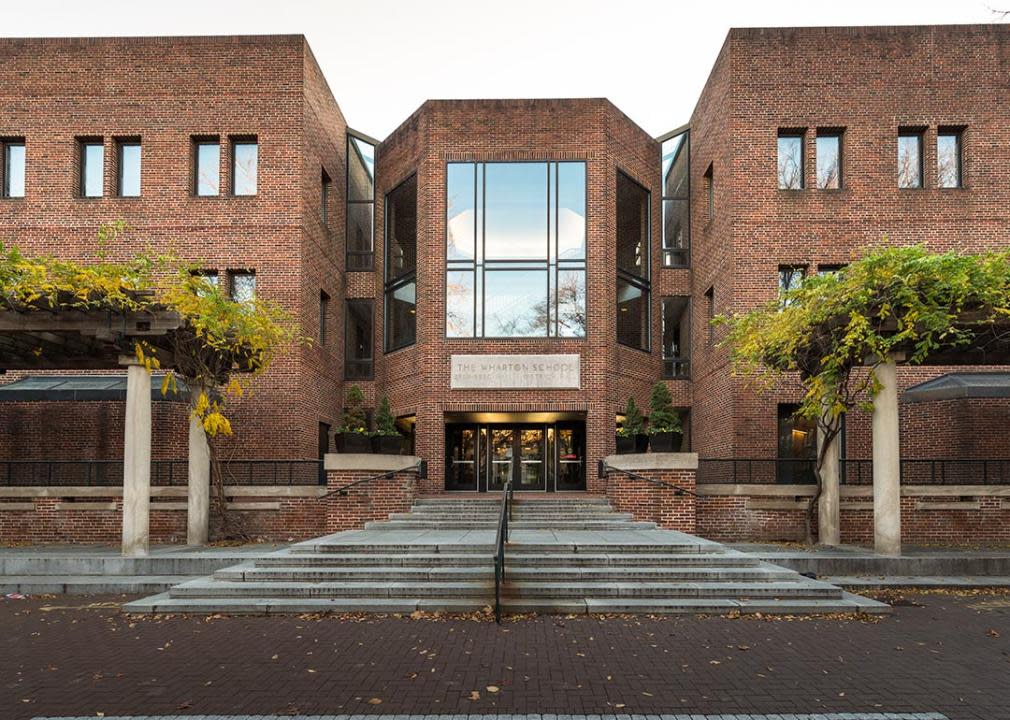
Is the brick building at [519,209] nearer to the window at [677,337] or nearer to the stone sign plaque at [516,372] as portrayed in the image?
the stone sign plaque at [516,372]

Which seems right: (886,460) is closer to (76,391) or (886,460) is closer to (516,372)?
(516,372)

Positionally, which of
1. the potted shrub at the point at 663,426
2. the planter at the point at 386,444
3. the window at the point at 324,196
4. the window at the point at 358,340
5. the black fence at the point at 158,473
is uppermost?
the window at the point at 324,196

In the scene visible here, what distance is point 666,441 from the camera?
1460cm

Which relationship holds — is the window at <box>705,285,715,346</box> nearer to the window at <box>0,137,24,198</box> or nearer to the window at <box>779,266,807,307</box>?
the window at <box>779,266,807,307</box>

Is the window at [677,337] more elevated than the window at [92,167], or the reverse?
the window at [92,167]

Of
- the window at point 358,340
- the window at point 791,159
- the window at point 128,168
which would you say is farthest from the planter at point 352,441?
the window at point 791,159

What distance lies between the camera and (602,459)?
17781 mm

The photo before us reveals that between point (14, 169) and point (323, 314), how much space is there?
8639mm

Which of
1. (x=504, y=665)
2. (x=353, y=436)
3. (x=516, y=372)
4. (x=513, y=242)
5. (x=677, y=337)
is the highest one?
(x=513, y=242)

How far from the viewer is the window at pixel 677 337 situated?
20.4 metres

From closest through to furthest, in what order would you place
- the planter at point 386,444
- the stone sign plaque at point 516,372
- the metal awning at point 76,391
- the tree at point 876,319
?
1. the tree at point 876,319
2. the planter at point 386,444
3. the metal awning at point 76,391
4. the stone sign plaque at point 516,372

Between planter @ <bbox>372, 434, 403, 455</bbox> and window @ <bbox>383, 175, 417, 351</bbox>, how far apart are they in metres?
4.49

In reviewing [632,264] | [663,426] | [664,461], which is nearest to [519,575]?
[664,461]

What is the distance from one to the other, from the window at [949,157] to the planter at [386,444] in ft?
49.1
